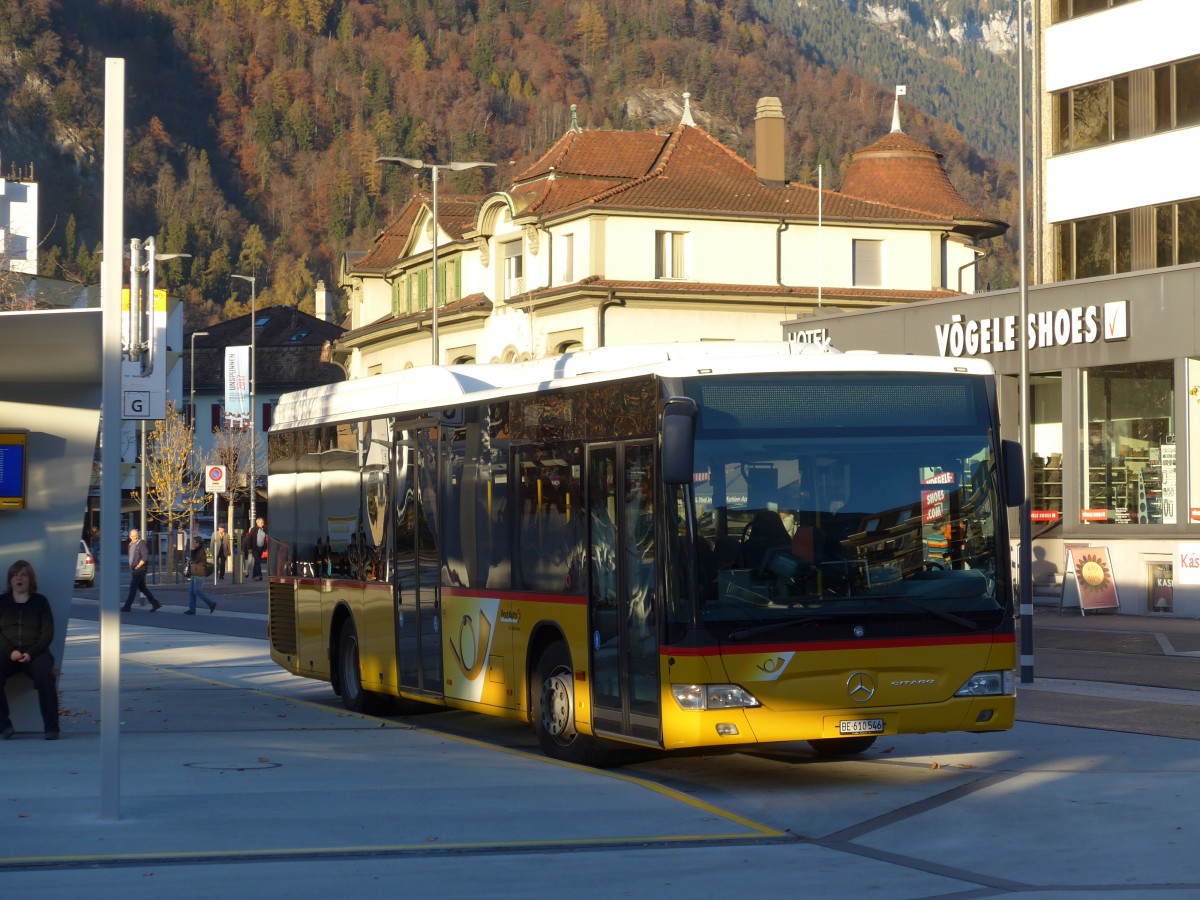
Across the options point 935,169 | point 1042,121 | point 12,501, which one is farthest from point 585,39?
point 12,501

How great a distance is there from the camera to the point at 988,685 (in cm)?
1191

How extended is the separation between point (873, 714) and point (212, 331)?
121827mm

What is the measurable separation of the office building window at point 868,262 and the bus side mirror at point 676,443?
173 feet

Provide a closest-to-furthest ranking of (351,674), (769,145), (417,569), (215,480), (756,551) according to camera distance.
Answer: (756,551)
(417,569)
(351,674)
(215,480)
(769,145)

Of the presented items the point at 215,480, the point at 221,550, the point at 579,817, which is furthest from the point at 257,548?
the point at 579,817

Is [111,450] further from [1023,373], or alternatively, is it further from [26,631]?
[1023,373]

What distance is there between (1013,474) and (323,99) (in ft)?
578

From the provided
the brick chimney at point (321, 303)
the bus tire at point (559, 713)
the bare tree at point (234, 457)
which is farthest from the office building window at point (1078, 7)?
the brick chimney at point (321, 303)

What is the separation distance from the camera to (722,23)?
18050cm

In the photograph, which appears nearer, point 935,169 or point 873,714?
point 873,714

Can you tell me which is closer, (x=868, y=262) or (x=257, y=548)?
(x=257, y=548)

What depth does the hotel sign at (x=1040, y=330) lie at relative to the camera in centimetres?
3688

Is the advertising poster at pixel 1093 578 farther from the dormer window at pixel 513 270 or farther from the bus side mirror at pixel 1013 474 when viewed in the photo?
the dormer window at pixel 513 270

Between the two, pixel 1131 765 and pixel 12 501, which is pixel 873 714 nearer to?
pixel 1131 765
